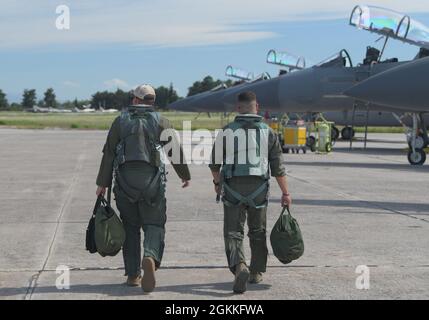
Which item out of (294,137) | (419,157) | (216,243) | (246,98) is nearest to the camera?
(246,98)

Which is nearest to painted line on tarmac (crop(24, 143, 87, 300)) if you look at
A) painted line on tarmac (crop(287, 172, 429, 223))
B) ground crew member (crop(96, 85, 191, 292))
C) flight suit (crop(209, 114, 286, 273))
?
ground crew member (crop(96, 85, 191, 292))

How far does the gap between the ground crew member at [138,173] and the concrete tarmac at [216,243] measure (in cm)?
31

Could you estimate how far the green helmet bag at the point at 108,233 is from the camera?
5.46 metres

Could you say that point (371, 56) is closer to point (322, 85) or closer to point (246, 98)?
point (322, 85)

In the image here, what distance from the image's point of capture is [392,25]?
19828 mm

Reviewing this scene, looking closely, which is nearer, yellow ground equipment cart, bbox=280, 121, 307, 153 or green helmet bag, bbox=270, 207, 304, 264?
green helmet bag, bbox=270, 207, 304, 264

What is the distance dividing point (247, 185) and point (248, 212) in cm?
23

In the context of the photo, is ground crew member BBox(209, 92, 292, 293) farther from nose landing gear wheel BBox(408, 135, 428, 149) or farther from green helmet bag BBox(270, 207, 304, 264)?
nose landing gear wheel BBox(408, 135, 428, 149)

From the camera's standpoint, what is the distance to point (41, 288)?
5.45 meters

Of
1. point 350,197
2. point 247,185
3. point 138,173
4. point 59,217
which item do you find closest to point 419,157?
point 350,197

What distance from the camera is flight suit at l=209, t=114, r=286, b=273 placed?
5.59 meters

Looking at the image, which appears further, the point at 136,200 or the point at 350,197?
the point at 350,197

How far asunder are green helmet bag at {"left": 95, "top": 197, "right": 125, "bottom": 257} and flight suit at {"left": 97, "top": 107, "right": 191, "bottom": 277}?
147mm
